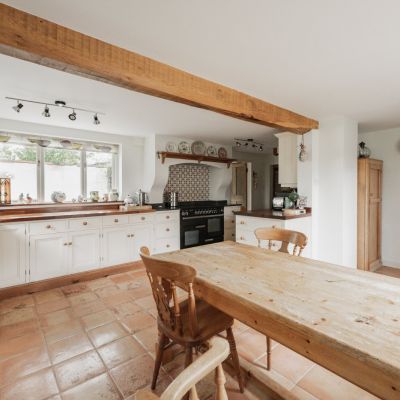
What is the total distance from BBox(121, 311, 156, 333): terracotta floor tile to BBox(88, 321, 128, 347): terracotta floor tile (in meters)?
0.06

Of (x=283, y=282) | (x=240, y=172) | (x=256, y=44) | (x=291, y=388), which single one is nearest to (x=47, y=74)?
(x=256, y=44)

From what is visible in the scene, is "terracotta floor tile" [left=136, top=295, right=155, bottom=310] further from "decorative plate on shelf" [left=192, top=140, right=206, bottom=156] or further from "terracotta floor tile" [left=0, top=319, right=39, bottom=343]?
"decorative plate on shelf" [left=192, top=140, right=206, bottom=156]

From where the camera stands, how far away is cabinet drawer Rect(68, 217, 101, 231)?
11.1 ft

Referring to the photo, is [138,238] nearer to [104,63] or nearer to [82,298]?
[82,298]

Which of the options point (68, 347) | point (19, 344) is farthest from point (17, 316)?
point (68, 347)

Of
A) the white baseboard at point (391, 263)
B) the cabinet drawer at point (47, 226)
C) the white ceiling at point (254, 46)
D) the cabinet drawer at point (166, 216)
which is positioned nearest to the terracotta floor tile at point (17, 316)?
the cabinet drawer at point (47, 226)

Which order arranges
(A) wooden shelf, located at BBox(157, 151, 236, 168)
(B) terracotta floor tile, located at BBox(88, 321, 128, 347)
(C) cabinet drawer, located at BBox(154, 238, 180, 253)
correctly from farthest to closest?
1. (A) wooden shelf, located at BBox(157, 151, 236, 168)
2. (C) cabinet drawer, located at BBox(154, 238, 180, 253)
3. (B) terracotta floor tile, located at BBox(88, 321, 128, 347)

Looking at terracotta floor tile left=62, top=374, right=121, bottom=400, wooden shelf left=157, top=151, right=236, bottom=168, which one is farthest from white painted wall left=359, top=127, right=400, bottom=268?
terracotta floor tile left=62, top=374, right=121, bottom=400

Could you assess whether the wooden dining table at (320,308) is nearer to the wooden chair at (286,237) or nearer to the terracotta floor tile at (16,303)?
the wooden chair at (286,237)

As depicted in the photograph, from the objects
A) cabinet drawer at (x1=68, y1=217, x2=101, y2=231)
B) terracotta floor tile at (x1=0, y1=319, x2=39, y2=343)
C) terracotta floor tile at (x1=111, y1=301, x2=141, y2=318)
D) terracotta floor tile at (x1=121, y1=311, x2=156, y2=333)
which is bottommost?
terracotta floor tile at (x1=0, y1=319, x2=39, y2=343)

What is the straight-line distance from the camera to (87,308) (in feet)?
8.82

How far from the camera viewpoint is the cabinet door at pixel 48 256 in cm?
311

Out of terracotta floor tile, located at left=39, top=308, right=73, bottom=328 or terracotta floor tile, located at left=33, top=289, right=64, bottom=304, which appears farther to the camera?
terracotta floor tile, located at left=33, top=289, right=64, bottom=304

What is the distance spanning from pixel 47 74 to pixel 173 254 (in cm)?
188
